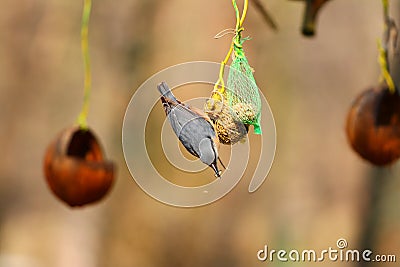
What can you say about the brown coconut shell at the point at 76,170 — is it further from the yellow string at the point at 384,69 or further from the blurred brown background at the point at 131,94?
the blurred brown background at the point at 131,94

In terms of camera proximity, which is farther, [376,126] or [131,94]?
[131,94]

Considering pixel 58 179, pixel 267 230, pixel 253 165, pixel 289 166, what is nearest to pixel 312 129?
pixel 289 166

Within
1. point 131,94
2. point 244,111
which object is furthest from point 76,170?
point 131,94

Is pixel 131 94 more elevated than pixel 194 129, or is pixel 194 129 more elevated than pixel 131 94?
pixel 131 94

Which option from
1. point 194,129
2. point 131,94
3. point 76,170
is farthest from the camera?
point 131,94

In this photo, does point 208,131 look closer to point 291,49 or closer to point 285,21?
point 285,21

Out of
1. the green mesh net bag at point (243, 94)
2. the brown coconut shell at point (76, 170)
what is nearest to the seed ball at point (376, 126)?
the green mesh net bag at point (243, 94)

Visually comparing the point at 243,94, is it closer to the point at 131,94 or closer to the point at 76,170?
the point at 76,170
